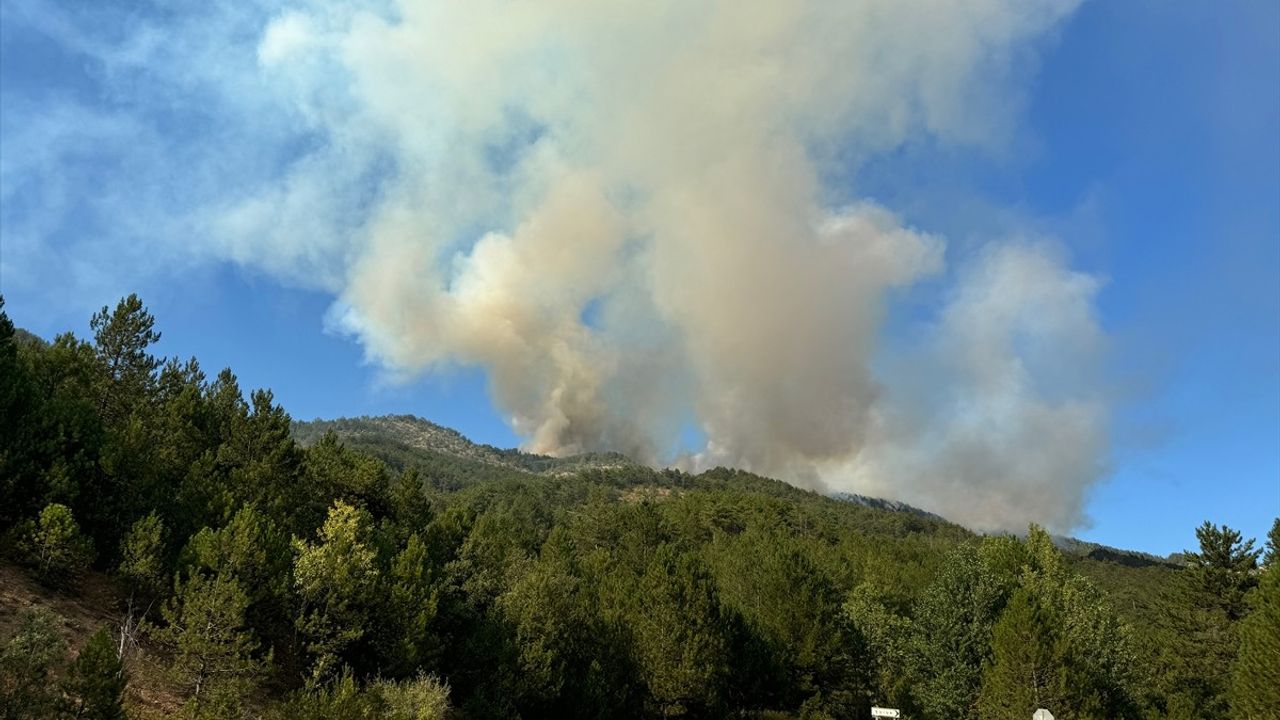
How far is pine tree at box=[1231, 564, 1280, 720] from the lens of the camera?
144 ft

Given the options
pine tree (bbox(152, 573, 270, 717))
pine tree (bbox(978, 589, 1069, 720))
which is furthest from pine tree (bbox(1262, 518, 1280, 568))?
pine tree (bbox(152, 573, 270, 717))

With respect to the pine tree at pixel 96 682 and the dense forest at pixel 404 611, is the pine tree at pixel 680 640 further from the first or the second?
the pine tree at pixel 96 682

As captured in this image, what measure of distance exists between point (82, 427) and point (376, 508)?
26.0 meters

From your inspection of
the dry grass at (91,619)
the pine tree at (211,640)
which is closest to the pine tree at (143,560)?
the dry grass at (91,619)

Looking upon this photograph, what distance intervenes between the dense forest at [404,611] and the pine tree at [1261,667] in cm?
17

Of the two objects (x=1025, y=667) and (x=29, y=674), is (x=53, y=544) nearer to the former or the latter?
(x=29, y=674)

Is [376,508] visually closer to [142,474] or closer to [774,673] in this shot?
[142,474]

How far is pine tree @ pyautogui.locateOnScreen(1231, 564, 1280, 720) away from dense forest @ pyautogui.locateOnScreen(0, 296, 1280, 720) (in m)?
0.17

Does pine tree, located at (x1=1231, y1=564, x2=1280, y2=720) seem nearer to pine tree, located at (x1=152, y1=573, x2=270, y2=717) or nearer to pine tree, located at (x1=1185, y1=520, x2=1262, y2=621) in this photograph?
pine tree, located at (x1=1185, y1=520, x2=1262, y2=621)

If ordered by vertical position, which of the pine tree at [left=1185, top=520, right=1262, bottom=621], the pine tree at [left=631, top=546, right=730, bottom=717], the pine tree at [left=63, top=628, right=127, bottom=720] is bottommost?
the pine tree at [left=63, top=628, right=127, bottom=720]

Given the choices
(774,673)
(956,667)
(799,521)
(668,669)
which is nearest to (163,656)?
(668,669)

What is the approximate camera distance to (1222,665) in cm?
6894

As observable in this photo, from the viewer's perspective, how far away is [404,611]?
4409 centimetres

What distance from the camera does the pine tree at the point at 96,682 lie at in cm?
2273
